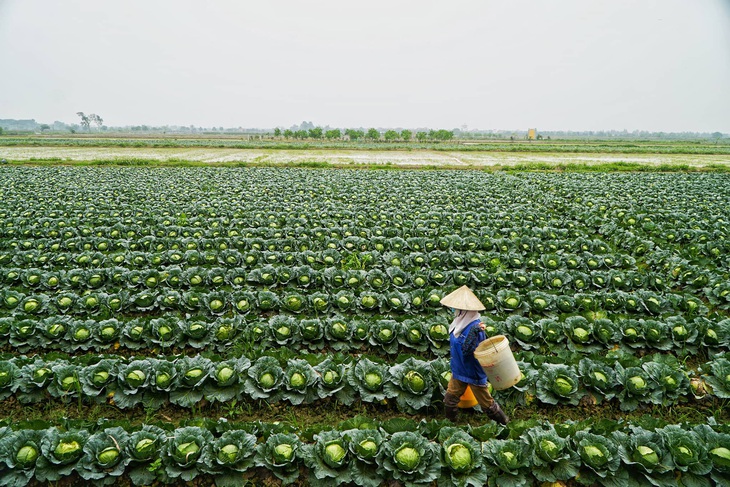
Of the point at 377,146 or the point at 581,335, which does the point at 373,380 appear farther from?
the point at 377,146

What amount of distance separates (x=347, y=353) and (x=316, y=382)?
1066 mm

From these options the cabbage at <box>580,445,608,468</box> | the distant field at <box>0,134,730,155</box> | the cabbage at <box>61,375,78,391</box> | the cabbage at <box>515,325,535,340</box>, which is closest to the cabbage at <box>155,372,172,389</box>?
the cabbage at <box>61,375,78,391</box>

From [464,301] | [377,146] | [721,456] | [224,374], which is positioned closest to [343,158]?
[377,146]

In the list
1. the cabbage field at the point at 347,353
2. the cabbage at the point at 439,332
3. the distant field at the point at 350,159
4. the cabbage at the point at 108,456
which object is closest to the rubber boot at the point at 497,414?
the cabbage field at the point at 347,353

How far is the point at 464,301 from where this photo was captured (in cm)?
381

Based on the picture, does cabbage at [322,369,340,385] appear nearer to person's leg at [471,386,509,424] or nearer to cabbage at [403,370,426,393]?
cabbage at [403,370,426,393]

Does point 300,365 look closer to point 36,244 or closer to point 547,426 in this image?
point 547,426

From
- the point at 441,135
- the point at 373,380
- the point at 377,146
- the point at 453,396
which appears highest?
the point at 441,135

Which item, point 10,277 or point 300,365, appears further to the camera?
point 10,277

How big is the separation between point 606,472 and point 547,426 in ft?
2.03

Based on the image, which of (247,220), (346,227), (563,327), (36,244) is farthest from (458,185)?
(36,244)

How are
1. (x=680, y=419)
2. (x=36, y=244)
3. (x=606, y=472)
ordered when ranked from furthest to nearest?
(x=36, y=244)
(x=680, y=419)
(x=606, y=472)

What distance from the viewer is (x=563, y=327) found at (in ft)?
19.3

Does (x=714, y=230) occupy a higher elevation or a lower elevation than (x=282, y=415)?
higher
